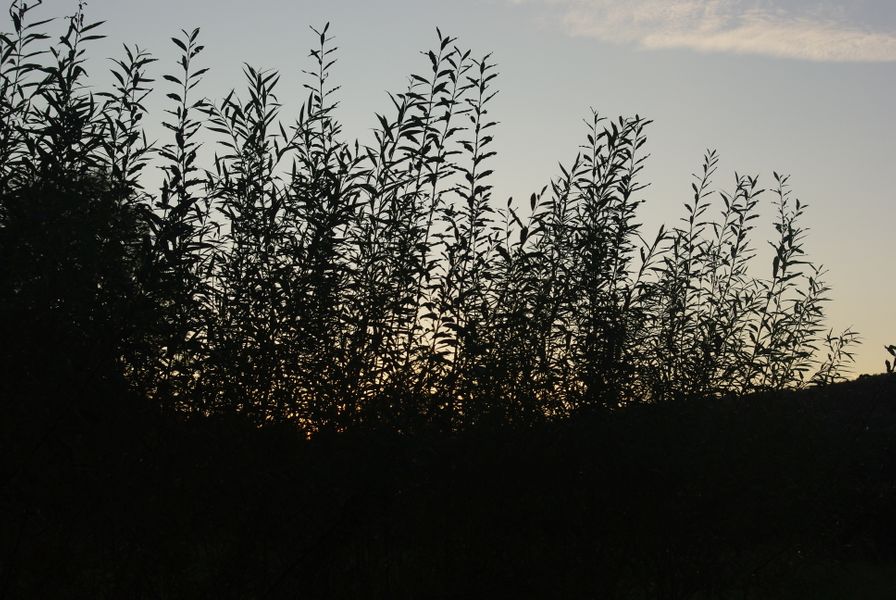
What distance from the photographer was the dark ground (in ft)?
17.3


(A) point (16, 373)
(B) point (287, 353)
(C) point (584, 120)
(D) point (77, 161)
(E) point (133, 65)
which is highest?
(C) point (584, 120)

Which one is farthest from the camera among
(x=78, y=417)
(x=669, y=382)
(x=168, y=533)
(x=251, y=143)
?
(x=669, y=382)

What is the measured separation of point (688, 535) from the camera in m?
8.94

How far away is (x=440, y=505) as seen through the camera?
7.40 meters

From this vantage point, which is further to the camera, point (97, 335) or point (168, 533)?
point (168, 533)

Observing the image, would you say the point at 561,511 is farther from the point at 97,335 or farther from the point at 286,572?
the point at 97,335

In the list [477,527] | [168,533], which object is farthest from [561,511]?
[168,533]

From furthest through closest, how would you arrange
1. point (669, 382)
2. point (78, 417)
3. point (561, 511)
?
point (669, 382), point (561, 511), point (78, 417)

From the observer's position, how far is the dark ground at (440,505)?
527cm

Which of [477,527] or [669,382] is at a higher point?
[669,382]

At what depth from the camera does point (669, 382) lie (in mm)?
8875

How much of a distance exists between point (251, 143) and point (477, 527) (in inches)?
141

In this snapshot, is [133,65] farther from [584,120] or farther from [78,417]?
[584,120]

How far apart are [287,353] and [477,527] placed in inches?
89.7
